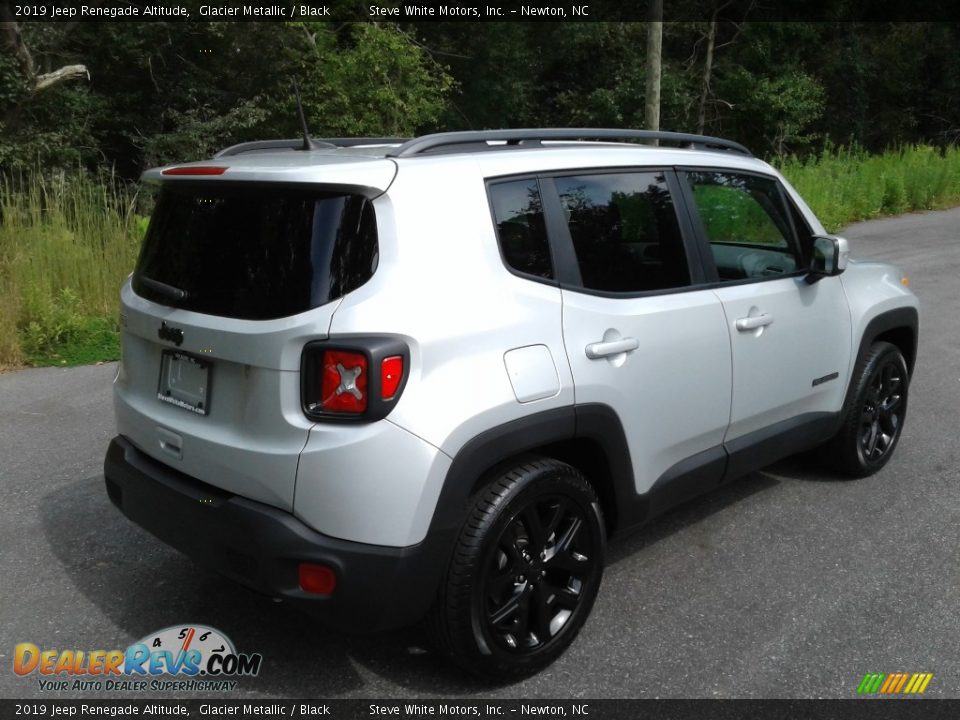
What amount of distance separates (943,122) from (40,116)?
29539mm

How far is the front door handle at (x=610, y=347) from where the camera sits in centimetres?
320

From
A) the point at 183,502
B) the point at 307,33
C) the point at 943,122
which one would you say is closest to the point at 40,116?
the point at 307,33

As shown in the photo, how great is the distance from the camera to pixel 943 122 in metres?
32.8

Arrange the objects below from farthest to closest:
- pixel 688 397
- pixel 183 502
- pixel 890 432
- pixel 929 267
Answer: pixel 929 267, pixel 890 432, pixel 688 397, pixel 183 502

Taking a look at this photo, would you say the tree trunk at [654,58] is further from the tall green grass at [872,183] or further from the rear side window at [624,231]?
the rear side window at [624,231]

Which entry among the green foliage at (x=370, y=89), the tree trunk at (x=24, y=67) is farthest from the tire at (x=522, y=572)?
the green foliage at (x=370, y=89)

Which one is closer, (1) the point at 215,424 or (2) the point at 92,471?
(1) the point at 215,424

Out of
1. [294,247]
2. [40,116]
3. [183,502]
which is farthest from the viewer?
[40,116]

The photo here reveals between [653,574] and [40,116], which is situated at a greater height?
[40,116]

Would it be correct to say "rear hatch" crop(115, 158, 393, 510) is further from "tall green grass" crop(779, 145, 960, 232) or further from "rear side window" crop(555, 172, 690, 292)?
"tall green grass" crop(779, 145, 960, 232)

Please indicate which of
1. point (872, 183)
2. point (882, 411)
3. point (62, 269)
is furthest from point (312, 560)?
point (872, 183)

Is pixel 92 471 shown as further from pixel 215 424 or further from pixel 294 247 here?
pixel 294 247

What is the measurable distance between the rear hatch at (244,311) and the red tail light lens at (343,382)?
0.27ft

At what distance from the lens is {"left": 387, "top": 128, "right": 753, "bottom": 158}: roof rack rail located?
9.91 ft
